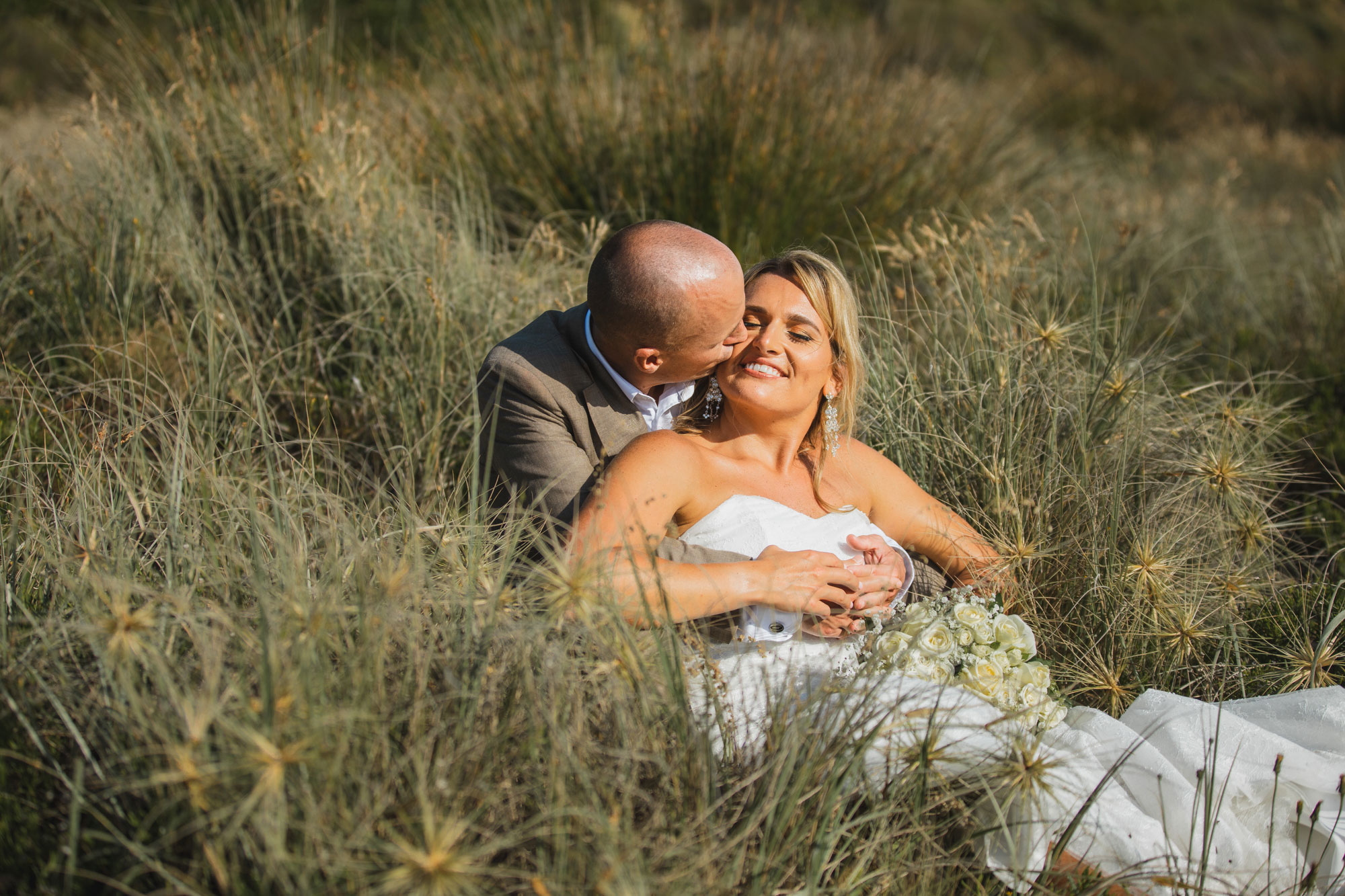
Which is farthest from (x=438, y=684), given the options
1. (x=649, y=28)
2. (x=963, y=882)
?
(x=649, y=28)

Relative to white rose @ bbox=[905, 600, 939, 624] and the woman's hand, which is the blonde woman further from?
white rose @ bbox=[905, 600, 939, 624]

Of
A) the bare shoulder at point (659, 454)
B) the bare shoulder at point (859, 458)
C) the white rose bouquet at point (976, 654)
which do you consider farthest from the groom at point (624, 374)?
the bare shoulder at point (859, 458)

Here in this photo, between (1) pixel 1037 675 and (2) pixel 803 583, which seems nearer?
(1) pixel 1037 675

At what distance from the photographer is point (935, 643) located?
8.54 ft

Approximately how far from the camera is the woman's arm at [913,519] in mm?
3303

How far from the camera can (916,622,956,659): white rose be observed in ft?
8.52

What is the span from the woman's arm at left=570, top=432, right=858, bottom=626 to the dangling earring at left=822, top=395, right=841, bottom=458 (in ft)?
1.78

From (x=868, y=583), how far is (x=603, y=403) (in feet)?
3.39

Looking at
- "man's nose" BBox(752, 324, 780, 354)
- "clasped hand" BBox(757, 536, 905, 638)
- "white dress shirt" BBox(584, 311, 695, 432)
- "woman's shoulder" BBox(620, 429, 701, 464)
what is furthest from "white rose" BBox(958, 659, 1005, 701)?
"white dress shirt" BBox(584, 311, 695, 432)

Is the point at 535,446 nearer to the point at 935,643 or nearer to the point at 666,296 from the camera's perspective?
the point at 666,296

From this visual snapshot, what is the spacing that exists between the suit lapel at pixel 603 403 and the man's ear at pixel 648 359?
5.9 inches

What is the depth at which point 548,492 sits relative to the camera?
2.99m

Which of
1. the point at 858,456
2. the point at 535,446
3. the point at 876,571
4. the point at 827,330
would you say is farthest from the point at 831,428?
the point at 535,446

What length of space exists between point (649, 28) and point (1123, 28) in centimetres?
2660
